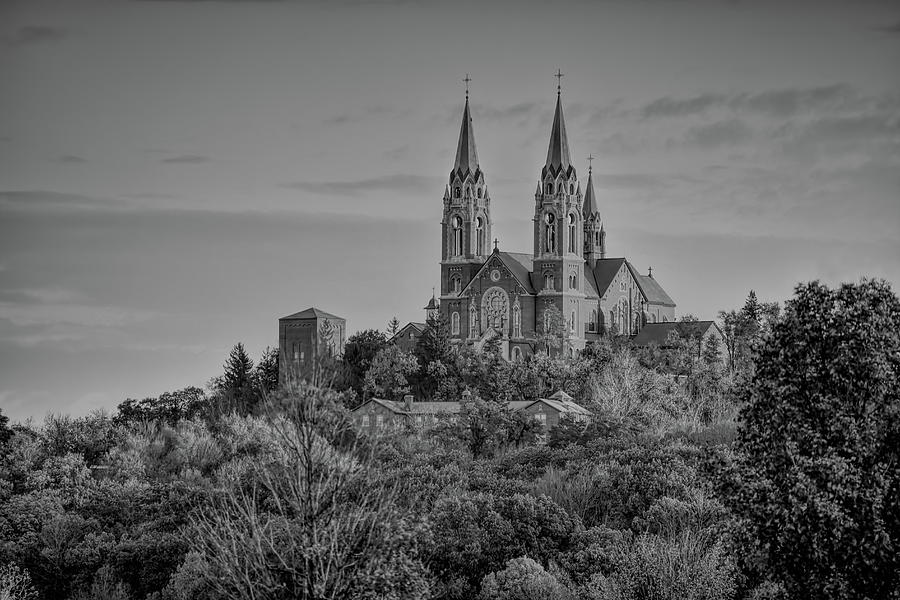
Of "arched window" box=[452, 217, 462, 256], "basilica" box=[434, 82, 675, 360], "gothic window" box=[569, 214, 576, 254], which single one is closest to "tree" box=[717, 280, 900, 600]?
"basilica" box=[434, 82, 675, 360]

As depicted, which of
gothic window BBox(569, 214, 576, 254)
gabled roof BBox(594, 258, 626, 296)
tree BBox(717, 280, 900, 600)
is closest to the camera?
tree BBox(717, 280, 900, 600)

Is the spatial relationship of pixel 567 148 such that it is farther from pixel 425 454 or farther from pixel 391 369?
pixel 425 454

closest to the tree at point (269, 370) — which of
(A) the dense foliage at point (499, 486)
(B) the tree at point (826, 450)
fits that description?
(A) the dense foliage at point (499, 486)

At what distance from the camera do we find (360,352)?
86.6 metres

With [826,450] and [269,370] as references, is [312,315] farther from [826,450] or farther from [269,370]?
[826,450]

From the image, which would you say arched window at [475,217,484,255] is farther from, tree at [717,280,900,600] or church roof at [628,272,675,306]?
tree at [717,280,900,600]

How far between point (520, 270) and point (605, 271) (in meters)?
11.8

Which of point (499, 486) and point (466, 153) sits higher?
point (466, 153)

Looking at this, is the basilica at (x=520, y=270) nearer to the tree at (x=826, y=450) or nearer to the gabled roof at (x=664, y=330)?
the gabled roof at (x=664, y=330)

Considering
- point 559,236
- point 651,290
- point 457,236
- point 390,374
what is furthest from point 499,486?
point 651,290

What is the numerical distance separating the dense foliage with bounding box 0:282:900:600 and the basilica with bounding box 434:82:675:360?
1167 cm

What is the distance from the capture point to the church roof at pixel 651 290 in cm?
11432

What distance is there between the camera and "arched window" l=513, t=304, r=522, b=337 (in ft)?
326

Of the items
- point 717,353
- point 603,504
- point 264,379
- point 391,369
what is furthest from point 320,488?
point 717,353
